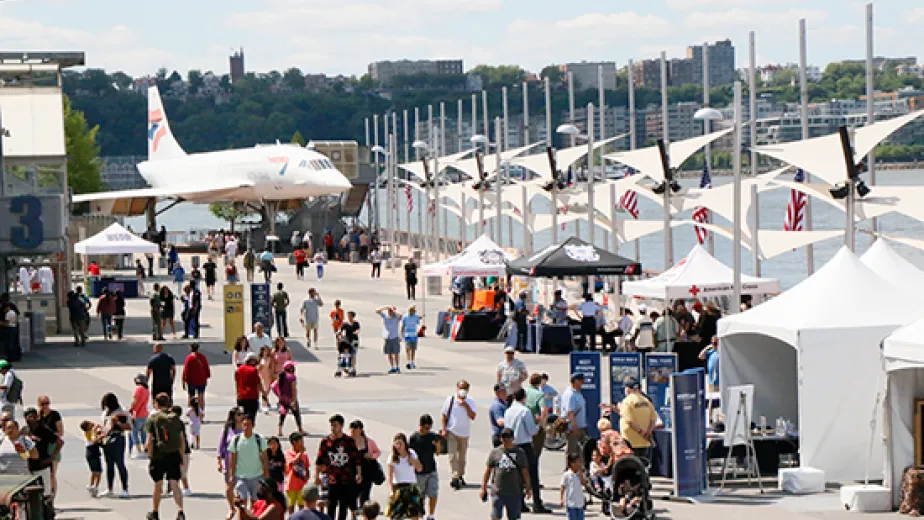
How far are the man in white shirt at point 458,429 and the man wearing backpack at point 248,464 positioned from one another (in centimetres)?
316

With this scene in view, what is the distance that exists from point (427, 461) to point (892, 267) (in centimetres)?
765

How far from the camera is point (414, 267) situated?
48.8m

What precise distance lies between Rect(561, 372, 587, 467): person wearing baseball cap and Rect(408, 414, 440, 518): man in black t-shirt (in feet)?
8.31

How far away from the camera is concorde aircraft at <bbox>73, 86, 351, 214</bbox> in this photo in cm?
7881

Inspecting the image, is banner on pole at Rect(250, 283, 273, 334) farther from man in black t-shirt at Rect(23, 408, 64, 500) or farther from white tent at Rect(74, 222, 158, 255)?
man in black t-shirt at Rect(23, 408, 64, 500)

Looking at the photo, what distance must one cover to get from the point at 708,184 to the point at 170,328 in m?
15.8

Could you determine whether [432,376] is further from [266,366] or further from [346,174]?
[346,174]

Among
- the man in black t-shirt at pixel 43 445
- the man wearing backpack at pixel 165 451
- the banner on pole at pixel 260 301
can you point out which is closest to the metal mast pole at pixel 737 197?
the banner on pole at pixel 260 301

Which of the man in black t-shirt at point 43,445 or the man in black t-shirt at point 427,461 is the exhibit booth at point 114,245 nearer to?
the man in black t-shirt at point 43,445

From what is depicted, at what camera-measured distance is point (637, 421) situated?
1809cm

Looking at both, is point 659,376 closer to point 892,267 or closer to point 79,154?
point 892,267

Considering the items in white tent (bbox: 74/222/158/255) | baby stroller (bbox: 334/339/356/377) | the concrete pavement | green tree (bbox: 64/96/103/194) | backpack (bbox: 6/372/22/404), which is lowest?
the concrete pavement

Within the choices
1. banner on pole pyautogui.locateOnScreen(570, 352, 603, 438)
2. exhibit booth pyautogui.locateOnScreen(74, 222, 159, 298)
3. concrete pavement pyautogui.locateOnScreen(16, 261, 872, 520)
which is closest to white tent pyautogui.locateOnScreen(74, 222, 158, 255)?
exhibit booth pyautogui.locateOnScreen(74, 222, 159, 298)

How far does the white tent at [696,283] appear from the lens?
31.8 metres
